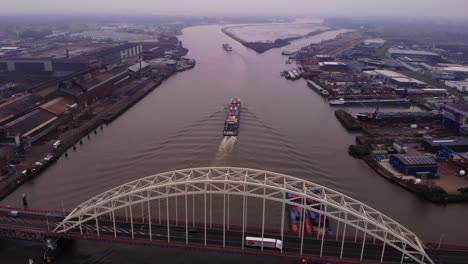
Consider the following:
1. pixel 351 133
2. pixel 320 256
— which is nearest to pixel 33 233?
pixel 320 256

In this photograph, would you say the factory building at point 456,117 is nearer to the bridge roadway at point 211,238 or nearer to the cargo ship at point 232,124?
the cargo ship at point 232,124

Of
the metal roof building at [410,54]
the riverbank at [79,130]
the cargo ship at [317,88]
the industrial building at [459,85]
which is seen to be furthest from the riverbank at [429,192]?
the metal roof building at [410,54]

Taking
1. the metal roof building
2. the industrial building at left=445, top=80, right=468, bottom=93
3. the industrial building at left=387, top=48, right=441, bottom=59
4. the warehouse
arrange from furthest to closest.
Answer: the metal roof building < the industrial building at left=387, top=48, right=441, bottom=59 < the industrial building at left=445, top=80, right=468, bottom=93 < the warehouse

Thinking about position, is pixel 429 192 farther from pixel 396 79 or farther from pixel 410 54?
pixel 410 54

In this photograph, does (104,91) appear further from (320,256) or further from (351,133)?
(320,256)

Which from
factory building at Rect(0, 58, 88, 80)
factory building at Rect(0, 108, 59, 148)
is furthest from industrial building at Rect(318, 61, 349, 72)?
factory building at Rect(0, 108, 59, 148)

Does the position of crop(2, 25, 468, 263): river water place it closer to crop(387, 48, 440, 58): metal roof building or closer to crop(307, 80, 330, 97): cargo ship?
crop(307, 80, 330, 97): cargo ship
